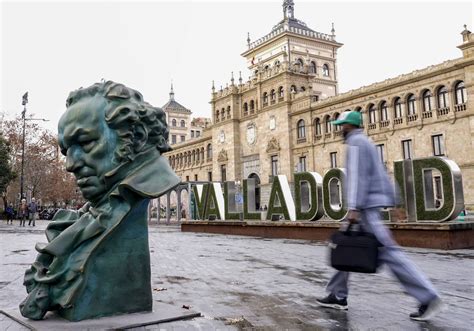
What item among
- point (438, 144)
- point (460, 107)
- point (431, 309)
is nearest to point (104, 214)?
Result: point (431, 309)

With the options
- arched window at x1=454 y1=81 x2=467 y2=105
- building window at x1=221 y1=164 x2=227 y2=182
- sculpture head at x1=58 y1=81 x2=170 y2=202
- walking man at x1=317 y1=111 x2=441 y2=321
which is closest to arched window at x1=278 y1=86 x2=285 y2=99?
building window at x1=221 y1=164 x2=227 y2=182

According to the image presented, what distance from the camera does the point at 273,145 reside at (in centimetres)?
3819

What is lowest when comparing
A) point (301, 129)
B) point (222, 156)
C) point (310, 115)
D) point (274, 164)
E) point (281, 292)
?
point (281, 292)

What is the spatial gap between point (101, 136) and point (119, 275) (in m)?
1.15

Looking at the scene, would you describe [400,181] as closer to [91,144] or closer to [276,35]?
[91,144]

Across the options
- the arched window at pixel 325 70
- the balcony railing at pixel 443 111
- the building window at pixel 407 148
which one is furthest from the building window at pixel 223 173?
the balcony railing at pixel 443 111

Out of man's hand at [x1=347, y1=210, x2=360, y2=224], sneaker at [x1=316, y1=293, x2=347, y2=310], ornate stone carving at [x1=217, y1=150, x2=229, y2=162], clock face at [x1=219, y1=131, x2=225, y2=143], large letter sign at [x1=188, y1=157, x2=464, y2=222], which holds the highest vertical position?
clock face at [x1=219, y1=131, x2=225, y2=143]

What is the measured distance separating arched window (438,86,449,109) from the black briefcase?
26013 mm

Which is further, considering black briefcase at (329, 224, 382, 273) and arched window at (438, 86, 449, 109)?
arched window at (438, 86, 449, 109)

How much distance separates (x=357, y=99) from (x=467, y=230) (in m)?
22.6

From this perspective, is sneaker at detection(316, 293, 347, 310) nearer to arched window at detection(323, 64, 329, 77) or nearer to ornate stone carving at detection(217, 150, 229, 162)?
ornate stone carving at detection(217, 150, 229, 162)

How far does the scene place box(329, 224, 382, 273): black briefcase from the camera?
348cm

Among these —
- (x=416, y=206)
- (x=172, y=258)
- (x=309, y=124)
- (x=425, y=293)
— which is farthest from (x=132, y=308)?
(x=309, y=124)

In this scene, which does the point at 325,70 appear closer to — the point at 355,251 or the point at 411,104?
the point at 411,104
